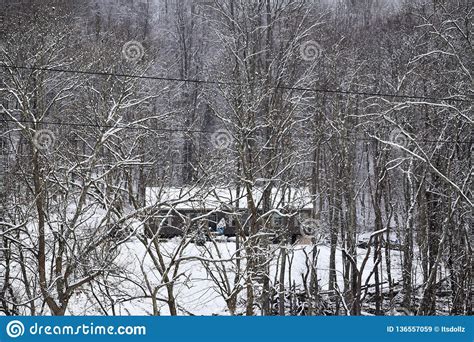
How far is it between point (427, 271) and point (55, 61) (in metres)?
12.5

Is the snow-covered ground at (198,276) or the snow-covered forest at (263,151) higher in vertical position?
the snow-covered forest at (263,151)

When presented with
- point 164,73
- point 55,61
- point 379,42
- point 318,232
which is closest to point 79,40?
point 55,61

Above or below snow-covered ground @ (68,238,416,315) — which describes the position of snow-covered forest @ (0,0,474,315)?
above

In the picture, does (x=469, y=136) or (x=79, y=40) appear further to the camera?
(x=79, y=40)

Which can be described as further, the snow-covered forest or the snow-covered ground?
the snow-covered ground

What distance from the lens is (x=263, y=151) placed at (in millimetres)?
17609

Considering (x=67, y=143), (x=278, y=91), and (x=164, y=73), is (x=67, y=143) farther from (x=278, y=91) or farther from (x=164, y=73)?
(x=164, y=73)

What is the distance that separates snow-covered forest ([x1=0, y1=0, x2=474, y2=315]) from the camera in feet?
39.8

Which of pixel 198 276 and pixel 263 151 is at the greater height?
pixel 263 151

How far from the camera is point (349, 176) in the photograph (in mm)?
19125

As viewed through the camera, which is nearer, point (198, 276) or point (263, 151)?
point (263, 151)

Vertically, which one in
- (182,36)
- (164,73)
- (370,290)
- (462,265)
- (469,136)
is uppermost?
(182,36)

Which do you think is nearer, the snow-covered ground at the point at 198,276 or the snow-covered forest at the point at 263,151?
the snow-covered forest at the point at 263,151

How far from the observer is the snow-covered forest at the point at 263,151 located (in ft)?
39.8
